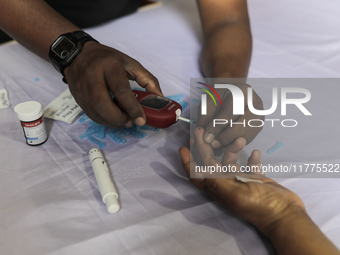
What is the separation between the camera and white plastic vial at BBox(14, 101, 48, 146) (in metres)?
0.68

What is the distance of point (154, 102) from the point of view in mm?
Answer: 679

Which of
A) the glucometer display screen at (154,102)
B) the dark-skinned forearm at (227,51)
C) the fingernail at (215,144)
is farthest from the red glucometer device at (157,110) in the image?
the dark-skinned forearm at (227,51)

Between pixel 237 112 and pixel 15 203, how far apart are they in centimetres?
55

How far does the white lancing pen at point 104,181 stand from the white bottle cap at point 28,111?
0.15 metres

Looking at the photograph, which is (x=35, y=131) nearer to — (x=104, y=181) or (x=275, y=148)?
(x=104, y=181)

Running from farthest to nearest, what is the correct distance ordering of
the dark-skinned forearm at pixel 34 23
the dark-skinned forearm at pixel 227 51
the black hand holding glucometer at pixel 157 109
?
the dark-skinned forearm at pixel 227 51, the dark-skinned forearm at pixel 34 23, the black hand holding glucometer at pixel 157 109

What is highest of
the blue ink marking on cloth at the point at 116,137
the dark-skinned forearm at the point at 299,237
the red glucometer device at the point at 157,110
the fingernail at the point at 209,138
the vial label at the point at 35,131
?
the red glucometer device at the point at 157,110

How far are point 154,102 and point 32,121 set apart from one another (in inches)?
11.6

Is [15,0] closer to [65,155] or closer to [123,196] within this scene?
[65,155]

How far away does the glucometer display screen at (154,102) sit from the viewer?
26.3 inches

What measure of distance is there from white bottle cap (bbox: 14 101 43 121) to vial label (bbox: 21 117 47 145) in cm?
1

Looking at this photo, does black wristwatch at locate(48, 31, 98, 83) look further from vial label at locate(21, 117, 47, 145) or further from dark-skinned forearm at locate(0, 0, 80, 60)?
vial label at locate(21, 117, 47, 145)

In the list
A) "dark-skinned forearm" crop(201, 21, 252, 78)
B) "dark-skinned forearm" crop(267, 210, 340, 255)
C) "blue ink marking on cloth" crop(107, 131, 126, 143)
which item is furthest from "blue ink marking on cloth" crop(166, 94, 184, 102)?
"dark-skinned forearm" crop(267, 210, 340, 255)

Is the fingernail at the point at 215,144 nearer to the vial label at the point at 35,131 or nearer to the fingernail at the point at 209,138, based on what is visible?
Answer: the fingernail at the point at 209,138
